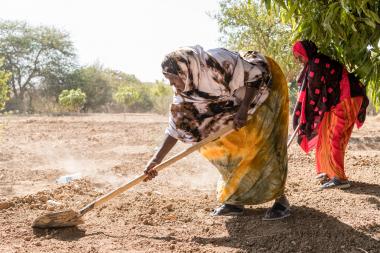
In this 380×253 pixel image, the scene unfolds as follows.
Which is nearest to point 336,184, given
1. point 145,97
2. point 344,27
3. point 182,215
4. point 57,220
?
point 182,215

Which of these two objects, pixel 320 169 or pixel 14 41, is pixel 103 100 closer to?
pixel 14 41

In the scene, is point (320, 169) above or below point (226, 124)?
below

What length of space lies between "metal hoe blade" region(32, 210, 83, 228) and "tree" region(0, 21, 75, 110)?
89.3 ft

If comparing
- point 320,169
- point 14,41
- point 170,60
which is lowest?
point 320,169

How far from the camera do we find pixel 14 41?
30.4m

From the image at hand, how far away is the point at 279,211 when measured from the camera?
3.59 m

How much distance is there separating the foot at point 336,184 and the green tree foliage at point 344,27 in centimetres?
84

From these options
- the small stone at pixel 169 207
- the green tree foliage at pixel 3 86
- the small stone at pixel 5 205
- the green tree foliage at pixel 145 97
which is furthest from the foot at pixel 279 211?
the green tree foliage at pixel 145 97

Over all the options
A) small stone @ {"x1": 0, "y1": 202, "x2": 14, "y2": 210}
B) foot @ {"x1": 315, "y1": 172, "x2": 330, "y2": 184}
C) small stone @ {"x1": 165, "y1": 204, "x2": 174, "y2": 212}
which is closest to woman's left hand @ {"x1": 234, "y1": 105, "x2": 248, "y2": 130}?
small stone @ {"x1": 165, "y1": 204, "x2": 174, "y2": 212}

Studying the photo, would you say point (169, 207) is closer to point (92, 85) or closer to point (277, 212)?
point (277, 212)

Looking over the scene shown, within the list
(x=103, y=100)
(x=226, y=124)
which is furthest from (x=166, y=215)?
(x=103, y=100)

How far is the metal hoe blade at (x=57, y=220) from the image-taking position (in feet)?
11.5

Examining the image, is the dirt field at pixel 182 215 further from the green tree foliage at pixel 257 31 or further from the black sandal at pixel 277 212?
the green tree foliage at pixel 257 31

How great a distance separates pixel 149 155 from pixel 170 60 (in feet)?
16.4
